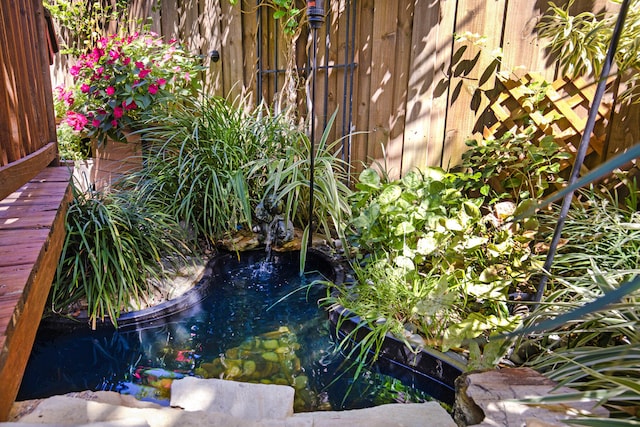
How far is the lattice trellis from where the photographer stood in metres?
1.98

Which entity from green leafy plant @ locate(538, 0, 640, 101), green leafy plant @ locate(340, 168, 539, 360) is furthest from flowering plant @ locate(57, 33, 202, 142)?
green leafy plant @ locate(538, 0, 640, 101)

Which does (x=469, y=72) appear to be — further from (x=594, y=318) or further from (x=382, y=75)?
(x=594, y=318)

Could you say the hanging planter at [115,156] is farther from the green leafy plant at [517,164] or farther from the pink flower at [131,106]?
the green leafy plant at [517,164]

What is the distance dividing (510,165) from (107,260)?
2.09m

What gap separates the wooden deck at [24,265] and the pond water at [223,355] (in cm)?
46

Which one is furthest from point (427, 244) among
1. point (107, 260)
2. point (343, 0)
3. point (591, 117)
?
point (343, 0)

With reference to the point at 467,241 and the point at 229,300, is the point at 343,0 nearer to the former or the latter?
the point at 467,241

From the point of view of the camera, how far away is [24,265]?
1.13m

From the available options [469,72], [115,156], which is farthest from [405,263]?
[115,156]

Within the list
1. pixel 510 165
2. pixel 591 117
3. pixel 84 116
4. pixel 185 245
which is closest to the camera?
pixel 591 117

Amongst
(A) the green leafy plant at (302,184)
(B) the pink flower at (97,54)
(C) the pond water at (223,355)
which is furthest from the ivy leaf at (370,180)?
(B) the pink flower at (97,54)

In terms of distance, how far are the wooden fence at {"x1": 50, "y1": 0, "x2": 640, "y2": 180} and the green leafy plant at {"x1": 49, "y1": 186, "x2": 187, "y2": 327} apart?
147 centimetres

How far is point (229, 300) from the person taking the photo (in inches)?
88.0

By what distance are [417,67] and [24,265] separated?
2.20 meters
